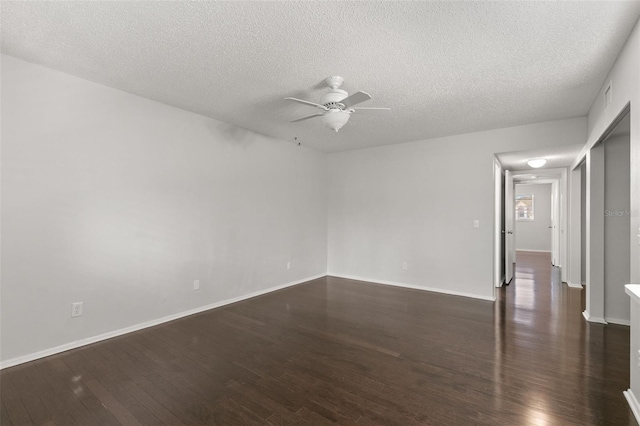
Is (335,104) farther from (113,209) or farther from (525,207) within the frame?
(525,207)

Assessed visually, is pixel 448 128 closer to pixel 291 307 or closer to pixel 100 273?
pixel 291 307

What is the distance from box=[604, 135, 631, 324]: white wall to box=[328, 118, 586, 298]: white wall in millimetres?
505

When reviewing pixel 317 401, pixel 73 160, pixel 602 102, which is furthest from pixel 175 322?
pixel 602 102

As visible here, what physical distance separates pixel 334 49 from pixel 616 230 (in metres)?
3.87

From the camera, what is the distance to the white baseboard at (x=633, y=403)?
1841mm

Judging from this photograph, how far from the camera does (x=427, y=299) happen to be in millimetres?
4480

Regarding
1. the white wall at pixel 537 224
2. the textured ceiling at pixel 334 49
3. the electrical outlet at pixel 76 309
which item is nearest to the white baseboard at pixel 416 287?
the textured ceiling at pixel 334 49

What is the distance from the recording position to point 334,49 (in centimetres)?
230

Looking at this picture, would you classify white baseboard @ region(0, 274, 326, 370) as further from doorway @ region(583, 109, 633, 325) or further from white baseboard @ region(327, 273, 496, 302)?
doorway @ region(583, 109, 633, 325)

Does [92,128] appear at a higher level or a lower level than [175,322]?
higher

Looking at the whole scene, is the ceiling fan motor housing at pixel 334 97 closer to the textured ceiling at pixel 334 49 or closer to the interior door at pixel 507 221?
the textured ceiling at pixel 334 49

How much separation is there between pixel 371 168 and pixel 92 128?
13.9ft

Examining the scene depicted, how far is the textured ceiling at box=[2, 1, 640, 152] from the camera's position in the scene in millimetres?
1894

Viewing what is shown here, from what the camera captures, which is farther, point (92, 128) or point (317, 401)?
point (92, 128)
